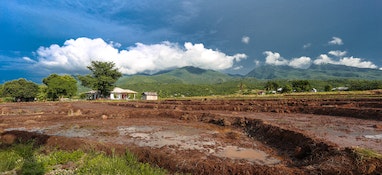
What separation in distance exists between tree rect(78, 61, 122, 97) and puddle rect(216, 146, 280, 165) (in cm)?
5610

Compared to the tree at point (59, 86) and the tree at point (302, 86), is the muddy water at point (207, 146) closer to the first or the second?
the tree at point (59, 86)

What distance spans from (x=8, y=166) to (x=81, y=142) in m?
2.58

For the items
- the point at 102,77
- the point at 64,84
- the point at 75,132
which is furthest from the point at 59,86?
the point at 75,132

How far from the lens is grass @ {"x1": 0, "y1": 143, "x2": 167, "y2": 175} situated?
5891mm

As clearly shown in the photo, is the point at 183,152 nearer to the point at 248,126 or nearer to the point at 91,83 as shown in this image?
the point at 248,126

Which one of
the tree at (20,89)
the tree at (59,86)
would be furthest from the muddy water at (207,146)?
the tree at (20,89)

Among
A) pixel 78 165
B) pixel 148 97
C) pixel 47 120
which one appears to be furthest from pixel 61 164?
pixel 148 97

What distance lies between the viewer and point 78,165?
6598mm

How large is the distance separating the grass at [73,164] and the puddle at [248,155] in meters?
3.16

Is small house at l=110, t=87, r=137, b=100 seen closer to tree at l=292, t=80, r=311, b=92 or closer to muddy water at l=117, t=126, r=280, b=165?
muddy water at l=117, t=126, r=280, b=165

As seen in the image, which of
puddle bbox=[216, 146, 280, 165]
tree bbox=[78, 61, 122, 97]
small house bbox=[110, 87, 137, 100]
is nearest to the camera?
puddle bbox=[216, 146, 280, 165]

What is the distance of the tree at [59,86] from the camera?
63.0 meters

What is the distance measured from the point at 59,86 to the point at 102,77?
613 inches

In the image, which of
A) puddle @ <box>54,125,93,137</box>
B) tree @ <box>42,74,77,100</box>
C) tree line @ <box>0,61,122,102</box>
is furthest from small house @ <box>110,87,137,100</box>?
puddle @ <box>54,125,93,137</box>
